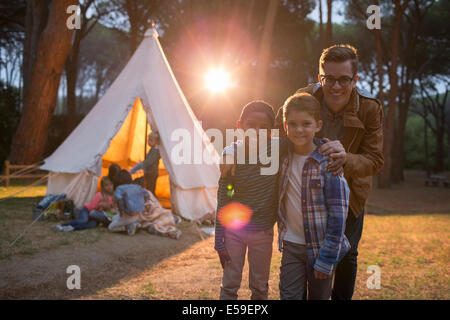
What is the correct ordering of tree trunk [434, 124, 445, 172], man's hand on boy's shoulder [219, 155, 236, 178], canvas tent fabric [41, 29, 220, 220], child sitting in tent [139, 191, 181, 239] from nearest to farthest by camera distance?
1. man's hand on boy's shoulder [219, 155, 236, 178]
2. child sitting in tent [139, 191, 181, 239]
3. canvas tent fabric [41, 29, 220, 220]
4. tree trunk [434, 124, 445, 172]

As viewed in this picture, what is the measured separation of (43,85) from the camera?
9.22 m

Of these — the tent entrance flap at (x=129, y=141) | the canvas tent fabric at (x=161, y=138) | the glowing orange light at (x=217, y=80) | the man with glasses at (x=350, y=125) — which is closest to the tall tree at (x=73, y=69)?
the glowing orange light at (x=217, y=80)

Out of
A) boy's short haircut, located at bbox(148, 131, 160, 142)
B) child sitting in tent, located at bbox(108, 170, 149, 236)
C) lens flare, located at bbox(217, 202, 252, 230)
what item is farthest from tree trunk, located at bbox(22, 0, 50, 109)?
lens flare, located at bbox(217, 202, 252, 230)

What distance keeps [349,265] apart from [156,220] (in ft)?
11.7

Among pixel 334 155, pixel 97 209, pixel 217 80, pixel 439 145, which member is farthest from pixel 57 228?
pixel 439 145

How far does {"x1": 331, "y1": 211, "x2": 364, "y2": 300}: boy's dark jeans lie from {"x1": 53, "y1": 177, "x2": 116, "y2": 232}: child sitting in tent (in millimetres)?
3936

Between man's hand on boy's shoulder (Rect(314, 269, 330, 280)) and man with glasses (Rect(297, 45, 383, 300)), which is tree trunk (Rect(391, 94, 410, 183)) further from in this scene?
man's hand on boy's shoulder (Rect(314, 269, 330, 280))

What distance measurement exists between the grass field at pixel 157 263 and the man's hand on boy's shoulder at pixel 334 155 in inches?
65.1

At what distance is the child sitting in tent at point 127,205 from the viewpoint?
16.1 feet

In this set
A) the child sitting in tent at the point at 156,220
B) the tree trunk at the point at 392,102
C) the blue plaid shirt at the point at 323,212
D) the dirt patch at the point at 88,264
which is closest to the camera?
the blue plaid shirt at the point at 323,212

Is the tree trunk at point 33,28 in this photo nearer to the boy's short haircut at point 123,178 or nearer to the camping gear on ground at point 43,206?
the camping gear on ground at point 43,206

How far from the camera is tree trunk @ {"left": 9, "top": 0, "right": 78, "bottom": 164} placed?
28.1 ft

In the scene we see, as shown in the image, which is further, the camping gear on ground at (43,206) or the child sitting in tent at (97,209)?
the camping gear on ground at (43,206)

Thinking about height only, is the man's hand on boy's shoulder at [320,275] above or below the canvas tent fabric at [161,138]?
below
